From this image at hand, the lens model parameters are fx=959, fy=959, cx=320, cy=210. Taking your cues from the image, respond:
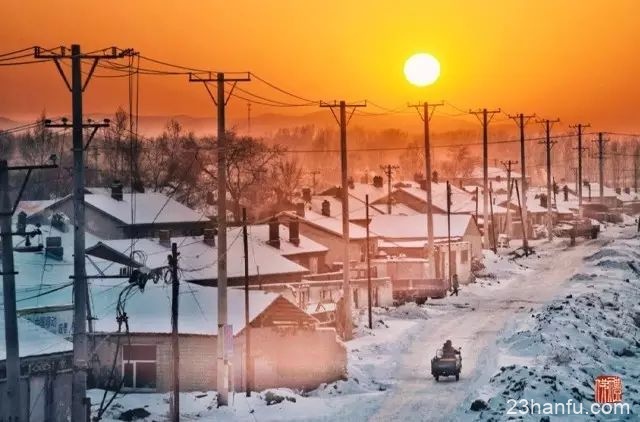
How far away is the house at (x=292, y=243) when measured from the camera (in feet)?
200

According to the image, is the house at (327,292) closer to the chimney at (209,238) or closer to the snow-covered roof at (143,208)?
the chimney at (209,238)

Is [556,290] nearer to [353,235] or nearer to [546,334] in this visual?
[353,235]

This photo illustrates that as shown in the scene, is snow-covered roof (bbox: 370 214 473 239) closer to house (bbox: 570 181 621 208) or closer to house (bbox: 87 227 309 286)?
house (bbox: 87 227 309 286)

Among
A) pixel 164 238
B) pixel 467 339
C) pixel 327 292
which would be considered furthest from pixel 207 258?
pixel 467 339

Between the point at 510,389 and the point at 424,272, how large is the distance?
131 feet

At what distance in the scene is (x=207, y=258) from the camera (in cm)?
5450

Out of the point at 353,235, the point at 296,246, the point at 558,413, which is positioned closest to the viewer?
the point at 558,413

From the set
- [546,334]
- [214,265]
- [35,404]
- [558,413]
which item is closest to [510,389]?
[558,413]

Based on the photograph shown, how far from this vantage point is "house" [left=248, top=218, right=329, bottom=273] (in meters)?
61.1

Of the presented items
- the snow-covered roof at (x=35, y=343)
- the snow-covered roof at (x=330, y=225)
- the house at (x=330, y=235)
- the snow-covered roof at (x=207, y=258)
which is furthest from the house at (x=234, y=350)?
the snow-covered roof at (x=330, y=225)

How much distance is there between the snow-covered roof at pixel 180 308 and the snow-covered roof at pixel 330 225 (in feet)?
90.7

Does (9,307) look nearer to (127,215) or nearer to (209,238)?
(209,238)

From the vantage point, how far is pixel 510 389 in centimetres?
3319

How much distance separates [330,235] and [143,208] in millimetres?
14219
